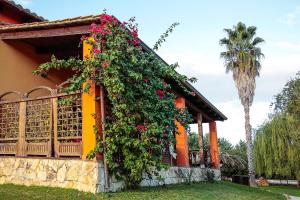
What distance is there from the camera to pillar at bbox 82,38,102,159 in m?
8.55

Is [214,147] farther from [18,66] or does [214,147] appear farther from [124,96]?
[124,96]

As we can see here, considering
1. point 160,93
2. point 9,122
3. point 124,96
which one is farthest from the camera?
point 9,122

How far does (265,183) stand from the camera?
2972cm

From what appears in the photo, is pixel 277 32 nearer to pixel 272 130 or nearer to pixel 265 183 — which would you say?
pixel 272 130

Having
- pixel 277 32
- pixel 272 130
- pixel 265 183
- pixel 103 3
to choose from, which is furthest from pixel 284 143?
pixel 103 3

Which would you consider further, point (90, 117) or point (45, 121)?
point (45, 121)

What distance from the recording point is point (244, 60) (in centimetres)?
2634

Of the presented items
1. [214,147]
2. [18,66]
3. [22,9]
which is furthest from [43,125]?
[214,147]

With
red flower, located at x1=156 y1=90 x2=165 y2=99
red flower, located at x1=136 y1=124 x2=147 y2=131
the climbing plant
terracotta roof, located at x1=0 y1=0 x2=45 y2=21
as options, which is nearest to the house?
terracotta roof, located at x1=0 y1=0 x2=45 y2=21

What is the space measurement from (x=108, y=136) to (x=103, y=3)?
11.1 feet

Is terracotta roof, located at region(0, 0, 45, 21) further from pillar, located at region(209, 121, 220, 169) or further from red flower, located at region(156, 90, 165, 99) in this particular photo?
pillar, located at region(209, 121, 220, 169)

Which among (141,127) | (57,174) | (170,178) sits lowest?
(170,178)

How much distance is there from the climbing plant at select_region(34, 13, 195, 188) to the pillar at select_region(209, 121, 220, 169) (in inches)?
410

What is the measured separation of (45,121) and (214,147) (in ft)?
39.2
